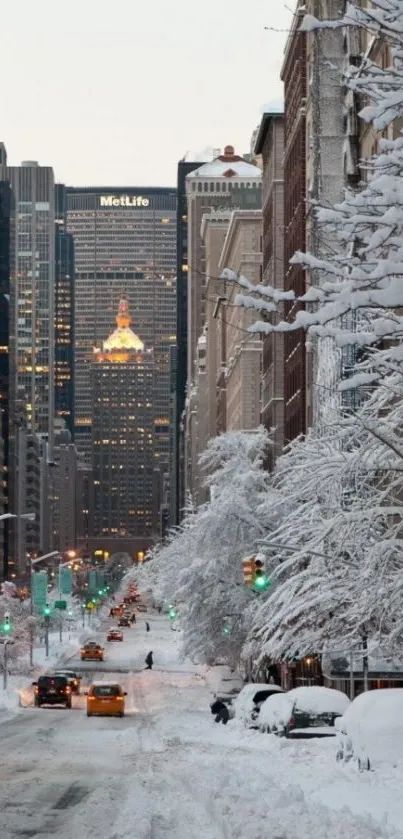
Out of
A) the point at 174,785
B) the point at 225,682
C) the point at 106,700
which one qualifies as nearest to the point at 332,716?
the point at 174,785

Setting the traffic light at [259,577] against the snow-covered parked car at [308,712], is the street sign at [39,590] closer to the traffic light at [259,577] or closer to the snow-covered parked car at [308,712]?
the snow-covered parked car at [308,712]

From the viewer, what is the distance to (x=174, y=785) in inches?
1179

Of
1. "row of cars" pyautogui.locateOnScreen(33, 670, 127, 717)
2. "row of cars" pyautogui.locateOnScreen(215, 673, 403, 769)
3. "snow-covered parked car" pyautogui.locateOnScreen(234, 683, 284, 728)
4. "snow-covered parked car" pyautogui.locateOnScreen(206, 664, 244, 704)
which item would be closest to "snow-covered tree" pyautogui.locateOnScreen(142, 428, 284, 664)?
"snow-covered parked car" pyautogui.locateOnScreen(206, 664, 244, 704)

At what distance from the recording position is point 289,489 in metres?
60.1

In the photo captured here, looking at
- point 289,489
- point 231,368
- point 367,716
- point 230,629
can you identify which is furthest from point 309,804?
point 231,368

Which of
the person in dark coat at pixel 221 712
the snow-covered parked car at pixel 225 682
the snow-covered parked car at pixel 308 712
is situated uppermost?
the snow-covered parked car at pixel 308 712

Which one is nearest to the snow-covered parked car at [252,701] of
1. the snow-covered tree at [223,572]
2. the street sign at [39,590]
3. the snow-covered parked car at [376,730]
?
the snow-covered tree at [223,572]

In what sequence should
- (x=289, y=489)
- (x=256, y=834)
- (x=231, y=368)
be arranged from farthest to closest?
(x=231, y=368) < (x=289, y=489) < (x=256, y=834)

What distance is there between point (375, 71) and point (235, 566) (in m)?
54.6

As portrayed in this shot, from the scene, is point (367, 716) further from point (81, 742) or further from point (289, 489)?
point (289, 489)

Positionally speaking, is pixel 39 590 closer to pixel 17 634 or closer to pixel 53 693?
pixel 17 634

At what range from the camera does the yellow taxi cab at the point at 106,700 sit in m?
59.0

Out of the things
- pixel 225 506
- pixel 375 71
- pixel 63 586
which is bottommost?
pixel 63 586

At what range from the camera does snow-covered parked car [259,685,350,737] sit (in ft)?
132
